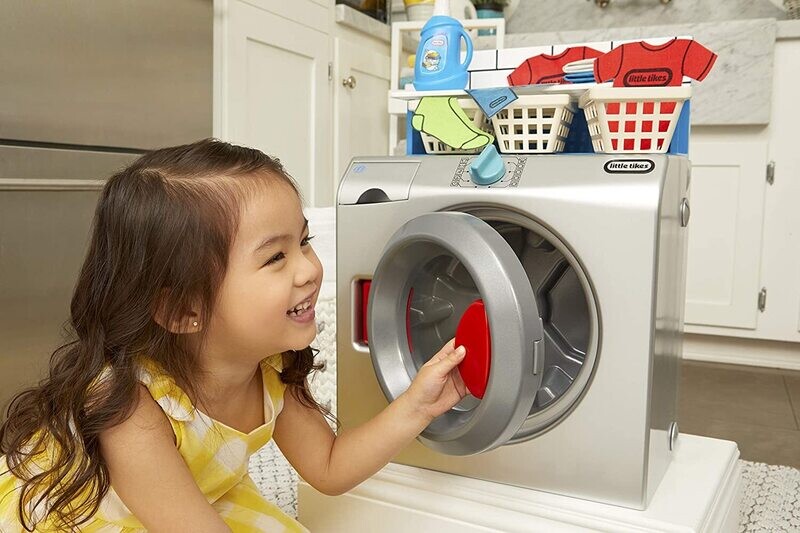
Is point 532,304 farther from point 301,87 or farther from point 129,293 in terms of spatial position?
point 301,87

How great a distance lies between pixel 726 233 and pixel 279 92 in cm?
153

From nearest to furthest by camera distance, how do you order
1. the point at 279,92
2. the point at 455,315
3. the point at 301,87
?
1. the point at 455,315
2. the point at 279,92
3. the point at 301,87

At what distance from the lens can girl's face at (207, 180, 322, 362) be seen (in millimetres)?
856

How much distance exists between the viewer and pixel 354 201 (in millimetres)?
1151

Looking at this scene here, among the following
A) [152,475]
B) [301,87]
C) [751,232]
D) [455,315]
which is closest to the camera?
[152,475]

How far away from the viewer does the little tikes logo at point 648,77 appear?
1070mm

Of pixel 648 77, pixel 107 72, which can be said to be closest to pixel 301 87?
pixel 107 72

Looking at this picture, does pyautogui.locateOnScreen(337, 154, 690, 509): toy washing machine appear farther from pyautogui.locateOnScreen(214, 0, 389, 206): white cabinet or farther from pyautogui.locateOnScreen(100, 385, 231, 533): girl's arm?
pyautogui.locateOnScreen(214, 0, 389, 206): white cabinet

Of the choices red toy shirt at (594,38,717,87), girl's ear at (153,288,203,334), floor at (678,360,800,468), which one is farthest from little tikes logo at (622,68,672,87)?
floor at (678,360,800,468)

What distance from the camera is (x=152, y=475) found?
2.74ft

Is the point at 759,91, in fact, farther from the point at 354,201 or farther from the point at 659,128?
the point at 354,201

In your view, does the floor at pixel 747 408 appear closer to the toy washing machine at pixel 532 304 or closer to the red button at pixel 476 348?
the toy washing machine at pixel 532 304

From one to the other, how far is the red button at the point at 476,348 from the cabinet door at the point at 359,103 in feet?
5.48

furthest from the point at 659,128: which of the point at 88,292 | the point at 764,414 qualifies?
the point at 764,414
